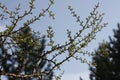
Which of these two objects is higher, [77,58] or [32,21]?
[32,21]

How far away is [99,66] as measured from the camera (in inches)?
706

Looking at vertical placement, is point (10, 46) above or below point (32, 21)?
below

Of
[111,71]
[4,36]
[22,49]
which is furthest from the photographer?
[111,71]

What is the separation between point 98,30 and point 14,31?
139 cm

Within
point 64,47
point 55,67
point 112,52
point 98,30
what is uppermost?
point 112,52

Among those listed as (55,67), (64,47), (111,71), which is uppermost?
(111,71)

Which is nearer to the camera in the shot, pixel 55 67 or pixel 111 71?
pixel 55 67

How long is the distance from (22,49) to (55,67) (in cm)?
65

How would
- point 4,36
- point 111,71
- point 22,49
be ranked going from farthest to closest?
point 111,71, point 22,49, point 4,36

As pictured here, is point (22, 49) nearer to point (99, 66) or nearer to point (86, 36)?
point (86, 36)

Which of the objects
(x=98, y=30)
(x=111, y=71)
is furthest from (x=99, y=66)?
(x=98, y=30)

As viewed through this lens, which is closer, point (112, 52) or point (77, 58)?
point (77, 58)

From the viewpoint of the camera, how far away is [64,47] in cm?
412

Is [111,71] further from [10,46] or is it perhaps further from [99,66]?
[10,46]
